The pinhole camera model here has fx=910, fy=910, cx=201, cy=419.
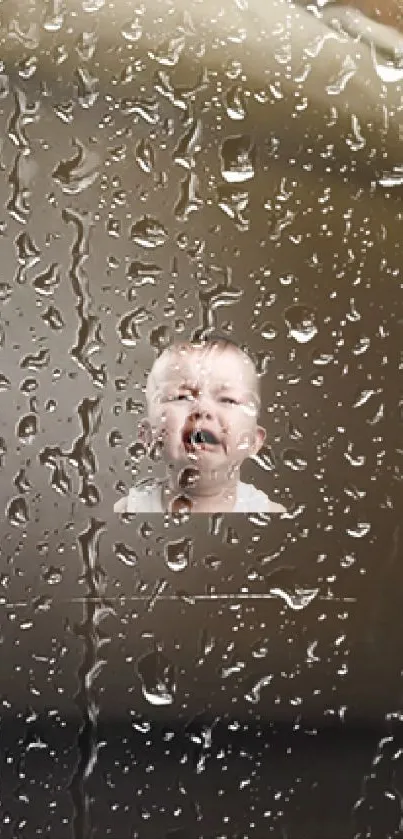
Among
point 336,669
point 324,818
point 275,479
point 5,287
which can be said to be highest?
point 5,287

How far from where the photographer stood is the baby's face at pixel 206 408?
65 centimetres

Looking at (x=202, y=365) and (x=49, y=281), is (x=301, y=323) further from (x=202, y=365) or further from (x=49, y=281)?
(x=49, y=281)

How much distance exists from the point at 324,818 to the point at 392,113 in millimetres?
534

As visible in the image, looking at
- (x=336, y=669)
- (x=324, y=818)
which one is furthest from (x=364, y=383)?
(x=324, y=818)

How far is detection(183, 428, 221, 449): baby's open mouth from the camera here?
25.7 inches

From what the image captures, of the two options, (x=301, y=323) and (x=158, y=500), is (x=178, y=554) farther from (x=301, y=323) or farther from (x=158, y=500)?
(x=301, y=323)

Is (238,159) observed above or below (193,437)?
above

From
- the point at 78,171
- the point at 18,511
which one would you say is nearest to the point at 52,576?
the point at 18,511

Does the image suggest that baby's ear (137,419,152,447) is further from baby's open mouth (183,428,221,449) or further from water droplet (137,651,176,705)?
water droplet (137,651,176,705)

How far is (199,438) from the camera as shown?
0.66 metres

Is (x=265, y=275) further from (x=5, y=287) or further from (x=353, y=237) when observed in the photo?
(x=5, y=287)

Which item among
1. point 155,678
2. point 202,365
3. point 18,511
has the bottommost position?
point 155,678

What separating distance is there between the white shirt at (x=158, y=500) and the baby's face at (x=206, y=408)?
0.02 m

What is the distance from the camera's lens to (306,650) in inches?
24.8
